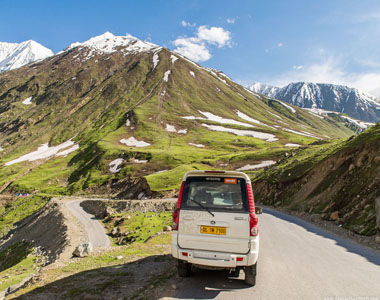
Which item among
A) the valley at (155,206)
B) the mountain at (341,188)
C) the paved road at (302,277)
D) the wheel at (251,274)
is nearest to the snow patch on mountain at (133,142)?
the valley at (155,206)

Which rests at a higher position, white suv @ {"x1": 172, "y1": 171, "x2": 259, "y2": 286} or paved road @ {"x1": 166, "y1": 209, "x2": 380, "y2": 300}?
white suv @ {"x1": 172, "y1": 171, "x2": 259, "y2": 286}

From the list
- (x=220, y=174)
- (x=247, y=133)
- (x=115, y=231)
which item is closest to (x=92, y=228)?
(x=115, y=231)

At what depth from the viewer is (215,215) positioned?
8.25m

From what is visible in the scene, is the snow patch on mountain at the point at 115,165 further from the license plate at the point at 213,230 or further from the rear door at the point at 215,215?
the license plate at the point at 213,230

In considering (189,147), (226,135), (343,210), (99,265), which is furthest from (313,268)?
(226,135)

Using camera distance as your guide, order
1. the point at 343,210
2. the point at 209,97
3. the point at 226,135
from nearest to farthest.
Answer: the point at 343,210, the point at 226,135, the point at 209,97

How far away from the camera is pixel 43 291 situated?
28.0ft

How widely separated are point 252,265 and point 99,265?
24.5 ft

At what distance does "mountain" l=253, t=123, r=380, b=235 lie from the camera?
64.8 ft

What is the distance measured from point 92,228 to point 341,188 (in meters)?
32.6

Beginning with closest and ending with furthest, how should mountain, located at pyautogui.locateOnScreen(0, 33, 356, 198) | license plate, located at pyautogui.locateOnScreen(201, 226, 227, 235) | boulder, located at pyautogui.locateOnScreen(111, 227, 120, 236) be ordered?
license plate, located at pyautogui.locateOnScreen(201, 226, 227, 235) < boulder, located at pyautogui.locateOnScreen(111, 227, 120, 236) < mountain, located at pyautogui.locateOnScreen(0, 33, 356, 198)

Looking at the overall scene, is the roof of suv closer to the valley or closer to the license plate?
the license plate

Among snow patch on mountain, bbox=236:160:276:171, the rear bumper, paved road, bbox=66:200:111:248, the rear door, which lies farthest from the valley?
the rear door

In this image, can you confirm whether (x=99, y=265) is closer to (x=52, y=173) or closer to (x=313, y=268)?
(x=313, y=268)
